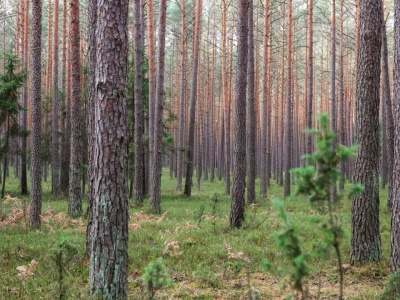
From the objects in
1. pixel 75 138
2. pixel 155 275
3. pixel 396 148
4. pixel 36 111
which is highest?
pixel 36 111

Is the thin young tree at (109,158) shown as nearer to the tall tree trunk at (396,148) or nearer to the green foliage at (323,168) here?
the green foliage at (323,168)

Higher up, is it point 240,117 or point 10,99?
point 10,99

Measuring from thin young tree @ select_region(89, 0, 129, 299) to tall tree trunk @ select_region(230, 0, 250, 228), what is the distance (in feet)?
17.9

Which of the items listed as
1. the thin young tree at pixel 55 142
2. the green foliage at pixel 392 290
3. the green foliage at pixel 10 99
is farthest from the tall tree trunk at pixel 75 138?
the green foliage at pixel 392 290

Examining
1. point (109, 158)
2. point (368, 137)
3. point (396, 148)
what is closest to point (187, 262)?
point (109, 158)

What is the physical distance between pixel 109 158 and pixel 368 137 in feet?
14.0

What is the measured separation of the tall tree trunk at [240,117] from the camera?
976 centimetres

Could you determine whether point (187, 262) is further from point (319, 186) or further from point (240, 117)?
point (319, 186)

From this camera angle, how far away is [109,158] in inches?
183

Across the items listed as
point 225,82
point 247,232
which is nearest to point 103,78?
point 247,232

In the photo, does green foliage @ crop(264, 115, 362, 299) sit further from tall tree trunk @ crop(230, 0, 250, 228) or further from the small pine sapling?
tall tree trunk @ crop(230, 0, 250, 228)

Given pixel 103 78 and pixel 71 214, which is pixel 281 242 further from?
pixel 71 214

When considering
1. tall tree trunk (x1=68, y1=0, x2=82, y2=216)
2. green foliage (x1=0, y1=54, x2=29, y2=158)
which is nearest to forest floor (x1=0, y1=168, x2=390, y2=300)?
tall tree trunk (x1=68, y1=0, x2=82, y2=216)

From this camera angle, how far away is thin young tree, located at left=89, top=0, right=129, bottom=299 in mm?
4645
